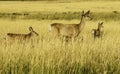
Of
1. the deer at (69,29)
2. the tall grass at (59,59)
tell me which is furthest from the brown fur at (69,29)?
the tall grass at (59,59)

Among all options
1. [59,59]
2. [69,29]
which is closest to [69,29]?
[69,29]

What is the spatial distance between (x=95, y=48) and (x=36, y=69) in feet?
8.11

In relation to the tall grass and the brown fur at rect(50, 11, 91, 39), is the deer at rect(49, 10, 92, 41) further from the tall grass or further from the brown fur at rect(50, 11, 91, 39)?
the tall grass

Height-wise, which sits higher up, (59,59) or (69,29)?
(59,59)

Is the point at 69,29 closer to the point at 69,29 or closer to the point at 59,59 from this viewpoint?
the point at 69,29

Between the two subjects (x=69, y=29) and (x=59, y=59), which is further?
(x=69, y=29)

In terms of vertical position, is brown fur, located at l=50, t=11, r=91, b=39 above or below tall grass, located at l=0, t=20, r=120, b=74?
below

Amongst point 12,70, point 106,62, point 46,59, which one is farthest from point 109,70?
point 12,70

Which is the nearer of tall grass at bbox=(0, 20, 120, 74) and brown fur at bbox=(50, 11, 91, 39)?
tall grass at bbox=(0, 20, 120, 74)

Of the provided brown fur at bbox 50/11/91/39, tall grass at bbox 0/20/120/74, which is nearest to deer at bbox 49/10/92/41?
brown fur at bbox 50/11/91/39

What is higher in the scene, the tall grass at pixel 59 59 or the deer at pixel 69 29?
the tall grass at pixel 59 59

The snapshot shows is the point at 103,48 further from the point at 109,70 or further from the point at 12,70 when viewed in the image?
the point at 12,70

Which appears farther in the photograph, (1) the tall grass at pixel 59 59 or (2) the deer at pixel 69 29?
(2) the deer at pixel 69 29

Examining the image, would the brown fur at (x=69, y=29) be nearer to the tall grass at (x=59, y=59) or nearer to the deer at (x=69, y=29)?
the deer at (x=69, y=29)
